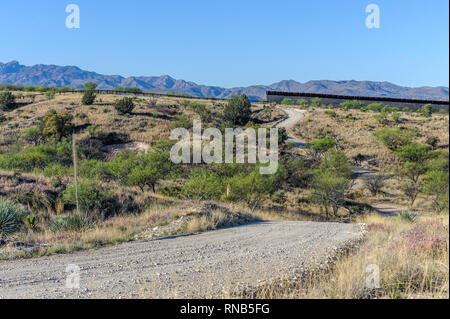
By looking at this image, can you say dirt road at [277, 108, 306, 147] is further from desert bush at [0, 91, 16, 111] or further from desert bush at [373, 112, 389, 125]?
desert bush at [0, 91, 16, 111]

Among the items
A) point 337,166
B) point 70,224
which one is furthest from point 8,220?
point 337,166

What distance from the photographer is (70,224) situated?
1077 centimetres

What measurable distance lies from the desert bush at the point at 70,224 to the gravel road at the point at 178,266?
2.41 m

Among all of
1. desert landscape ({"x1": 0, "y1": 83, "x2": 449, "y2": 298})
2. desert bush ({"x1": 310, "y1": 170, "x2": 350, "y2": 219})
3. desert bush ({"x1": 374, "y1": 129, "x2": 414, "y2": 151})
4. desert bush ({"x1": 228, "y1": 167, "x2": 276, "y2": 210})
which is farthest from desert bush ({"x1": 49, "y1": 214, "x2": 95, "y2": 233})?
desert bush ({"x1": 374, "y1": 129, "x2": 414, "y2": 151})

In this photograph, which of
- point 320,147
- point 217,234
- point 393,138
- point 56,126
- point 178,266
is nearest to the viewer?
point 178,266

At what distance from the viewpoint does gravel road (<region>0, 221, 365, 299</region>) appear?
5.54 meters

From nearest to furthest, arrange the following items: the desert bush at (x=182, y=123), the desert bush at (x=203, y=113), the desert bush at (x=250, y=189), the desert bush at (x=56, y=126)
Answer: the desert bush at (x=250, y=189)
the desert bush at (x=56, y=126)
the desert bush at (x=182, y=123)
the desert bush at (x=203, y=113)

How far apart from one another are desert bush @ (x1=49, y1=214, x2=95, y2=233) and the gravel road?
7.89 ft

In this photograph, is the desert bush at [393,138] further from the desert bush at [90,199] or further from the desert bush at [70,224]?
the desert bush at [70,224]

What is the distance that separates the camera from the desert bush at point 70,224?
10.6 m

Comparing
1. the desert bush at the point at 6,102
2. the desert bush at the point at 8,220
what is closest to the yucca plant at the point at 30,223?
the desert bush at the point at 8,220

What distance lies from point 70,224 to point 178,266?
564 centimetres

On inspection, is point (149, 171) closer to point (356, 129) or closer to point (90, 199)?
point (90, 199)
